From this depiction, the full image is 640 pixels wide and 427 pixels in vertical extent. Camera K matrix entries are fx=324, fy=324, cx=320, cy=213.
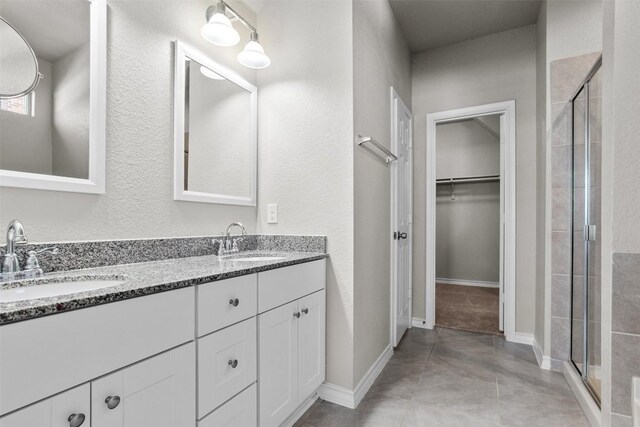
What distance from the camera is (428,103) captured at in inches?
126

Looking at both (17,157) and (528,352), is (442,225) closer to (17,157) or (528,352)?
(528,352)

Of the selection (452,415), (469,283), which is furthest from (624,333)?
(469,283)

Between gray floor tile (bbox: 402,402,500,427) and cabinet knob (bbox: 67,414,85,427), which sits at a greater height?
cabinet knob (bbox: 67,414,85,427)

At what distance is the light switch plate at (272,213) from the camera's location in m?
2.09

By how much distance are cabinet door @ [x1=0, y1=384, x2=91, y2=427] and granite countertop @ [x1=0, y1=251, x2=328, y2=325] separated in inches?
7.5

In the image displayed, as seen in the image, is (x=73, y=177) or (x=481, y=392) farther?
(x=481, y=392)

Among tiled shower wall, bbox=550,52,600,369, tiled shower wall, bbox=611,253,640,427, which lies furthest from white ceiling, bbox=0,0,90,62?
tiled shower wall, bbox=550,52,600,369

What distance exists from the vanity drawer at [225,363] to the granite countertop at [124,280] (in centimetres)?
21

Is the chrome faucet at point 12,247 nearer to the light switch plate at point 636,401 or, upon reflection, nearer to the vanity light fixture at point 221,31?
the vanity light fixture at point 221,31

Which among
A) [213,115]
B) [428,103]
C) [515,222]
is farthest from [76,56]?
[515,222]

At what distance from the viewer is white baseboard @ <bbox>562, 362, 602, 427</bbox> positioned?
1.61 m

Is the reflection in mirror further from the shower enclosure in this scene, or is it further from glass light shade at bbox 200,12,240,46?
the shower enclosure

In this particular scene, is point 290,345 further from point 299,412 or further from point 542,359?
point 542,359

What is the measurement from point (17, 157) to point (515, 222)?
3204 millimetres
